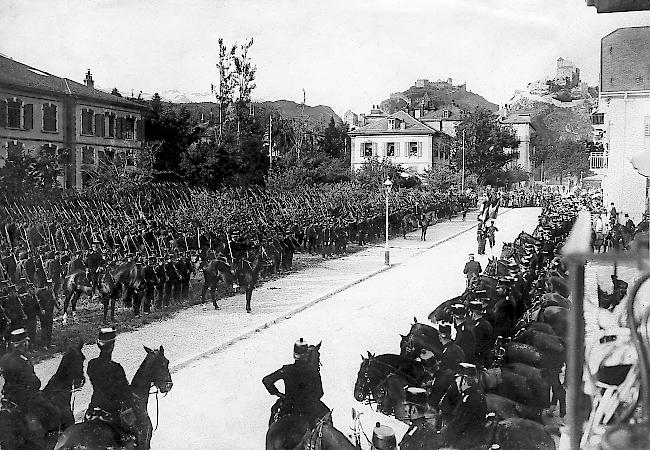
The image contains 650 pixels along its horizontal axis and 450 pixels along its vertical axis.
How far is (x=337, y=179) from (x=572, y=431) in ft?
29.4

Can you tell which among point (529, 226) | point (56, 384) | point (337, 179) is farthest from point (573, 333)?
point (337, 179)

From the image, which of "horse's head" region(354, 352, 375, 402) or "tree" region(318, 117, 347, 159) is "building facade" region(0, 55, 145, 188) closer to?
"tree" region(318, 117, 347, 159)

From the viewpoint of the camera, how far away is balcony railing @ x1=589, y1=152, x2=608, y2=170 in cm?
397

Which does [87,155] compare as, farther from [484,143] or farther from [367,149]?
[484,143]

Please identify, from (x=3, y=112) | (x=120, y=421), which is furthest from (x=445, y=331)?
(x=3, y=112)

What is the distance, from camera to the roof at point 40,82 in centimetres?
468

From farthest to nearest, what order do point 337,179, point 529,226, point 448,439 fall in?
point 337,179
point 529,226
point 448,439

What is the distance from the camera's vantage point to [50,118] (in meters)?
6.01

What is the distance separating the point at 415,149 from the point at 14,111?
114 inches

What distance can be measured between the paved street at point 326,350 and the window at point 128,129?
2.46 m

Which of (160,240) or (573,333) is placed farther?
(160,240)

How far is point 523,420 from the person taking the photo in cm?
249

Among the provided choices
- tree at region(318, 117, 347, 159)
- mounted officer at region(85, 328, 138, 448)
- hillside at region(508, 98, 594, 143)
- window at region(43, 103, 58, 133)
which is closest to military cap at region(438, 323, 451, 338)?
mounted officer at region(85, 328, 138, 448)

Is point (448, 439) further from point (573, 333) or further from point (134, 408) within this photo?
point (573, 333)
